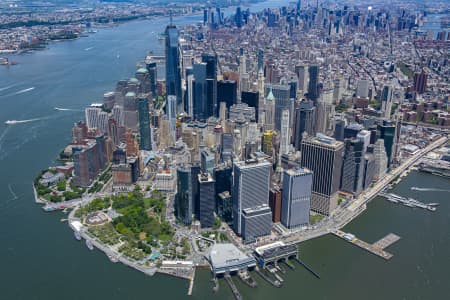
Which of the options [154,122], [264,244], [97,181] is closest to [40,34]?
[154,122]

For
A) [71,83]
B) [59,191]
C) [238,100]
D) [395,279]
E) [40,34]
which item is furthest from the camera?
[40,34]

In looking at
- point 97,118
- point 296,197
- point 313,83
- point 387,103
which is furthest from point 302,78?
point 296,197

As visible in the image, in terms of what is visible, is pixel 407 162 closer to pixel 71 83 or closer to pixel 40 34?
pixel 71 83

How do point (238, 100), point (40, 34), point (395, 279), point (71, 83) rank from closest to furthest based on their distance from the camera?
point (395, 279), point (238, 100), point (71, 83), point (40, 34)

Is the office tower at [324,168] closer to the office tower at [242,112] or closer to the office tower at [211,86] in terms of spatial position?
the office tower at [242,112]

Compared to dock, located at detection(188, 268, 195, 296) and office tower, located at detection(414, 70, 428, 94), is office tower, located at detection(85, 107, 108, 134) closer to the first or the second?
dock, located at detection(188, 268, 195, 296)

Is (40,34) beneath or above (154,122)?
above

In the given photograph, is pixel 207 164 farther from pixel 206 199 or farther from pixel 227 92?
pixel 227 92
